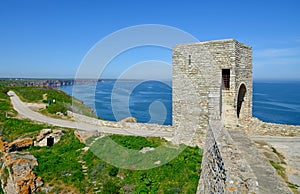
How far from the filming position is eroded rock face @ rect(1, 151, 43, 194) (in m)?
10.6

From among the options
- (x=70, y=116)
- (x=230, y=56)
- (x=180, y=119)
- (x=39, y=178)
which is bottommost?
(x=39, y=178)

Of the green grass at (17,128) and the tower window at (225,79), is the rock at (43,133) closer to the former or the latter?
the green grass at (17,128)

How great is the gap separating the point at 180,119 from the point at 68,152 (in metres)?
7.13

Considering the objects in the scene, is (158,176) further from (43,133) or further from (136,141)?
(43,133)

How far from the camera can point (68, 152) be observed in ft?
44.8

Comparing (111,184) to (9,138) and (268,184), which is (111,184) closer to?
(268,184)

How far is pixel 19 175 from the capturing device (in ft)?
35.5

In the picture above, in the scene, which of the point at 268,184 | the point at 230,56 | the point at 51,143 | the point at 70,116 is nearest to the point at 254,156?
the point at 268,184

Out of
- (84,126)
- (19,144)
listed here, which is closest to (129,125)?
(84,126)

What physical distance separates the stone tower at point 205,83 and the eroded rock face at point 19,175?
6.83 meters

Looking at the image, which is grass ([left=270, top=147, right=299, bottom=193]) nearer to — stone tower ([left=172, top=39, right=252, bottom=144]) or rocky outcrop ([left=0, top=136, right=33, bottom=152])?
stone tower ([left=172, top=39, right=252, bottom=144])

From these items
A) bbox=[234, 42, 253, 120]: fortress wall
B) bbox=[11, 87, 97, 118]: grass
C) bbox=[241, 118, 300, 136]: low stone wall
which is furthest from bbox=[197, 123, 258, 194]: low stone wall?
bbox=[11, 87, 97, 118]: grass

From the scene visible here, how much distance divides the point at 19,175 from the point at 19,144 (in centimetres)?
468

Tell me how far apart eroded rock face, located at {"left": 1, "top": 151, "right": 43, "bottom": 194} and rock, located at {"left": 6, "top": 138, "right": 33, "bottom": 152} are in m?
2.21
